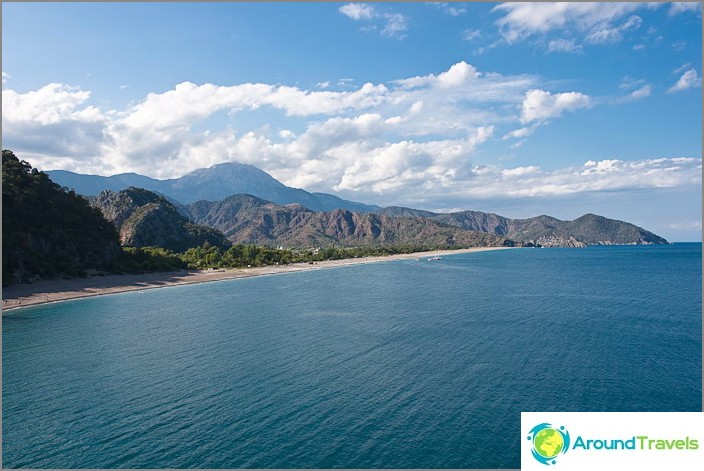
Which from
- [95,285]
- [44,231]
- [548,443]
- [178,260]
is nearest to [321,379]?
[548,443]

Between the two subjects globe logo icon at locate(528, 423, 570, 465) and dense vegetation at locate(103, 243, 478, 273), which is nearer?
globe logo icon at locate(528, 423, 570, 465)

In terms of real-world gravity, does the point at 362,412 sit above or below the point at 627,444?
below

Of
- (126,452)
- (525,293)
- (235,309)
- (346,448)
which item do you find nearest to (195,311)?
(235,309)

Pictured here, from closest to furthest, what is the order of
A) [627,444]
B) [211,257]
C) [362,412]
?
[627,444]
[362,412]
[211,257]

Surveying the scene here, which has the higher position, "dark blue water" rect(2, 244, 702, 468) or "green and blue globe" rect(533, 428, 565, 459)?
"green and blue globe" rect(533, 428, 565, 459)

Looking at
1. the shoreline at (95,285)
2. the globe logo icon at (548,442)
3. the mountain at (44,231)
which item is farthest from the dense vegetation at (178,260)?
the globe logo icon at (548,442)

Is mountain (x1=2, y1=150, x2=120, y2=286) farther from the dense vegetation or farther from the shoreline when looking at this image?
the dense vegetation

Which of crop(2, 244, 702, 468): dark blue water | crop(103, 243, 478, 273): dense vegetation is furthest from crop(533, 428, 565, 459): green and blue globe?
crop(103, 243, 478, 273): dense vegetation

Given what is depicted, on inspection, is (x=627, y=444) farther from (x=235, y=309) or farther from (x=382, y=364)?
(x=235, y=309)
